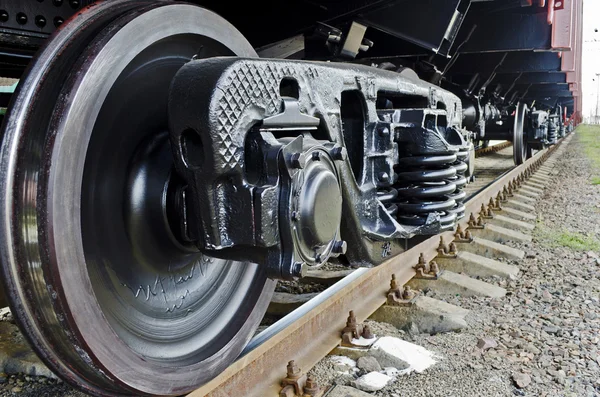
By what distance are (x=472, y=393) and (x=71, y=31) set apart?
6.28 ft

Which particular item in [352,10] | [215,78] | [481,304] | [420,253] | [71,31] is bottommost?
[481,304]

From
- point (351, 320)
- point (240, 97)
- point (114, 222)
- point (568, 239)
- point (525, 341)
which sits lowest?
point (568, 239)

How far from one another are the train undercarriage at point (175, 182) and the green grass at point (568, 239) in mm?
3030

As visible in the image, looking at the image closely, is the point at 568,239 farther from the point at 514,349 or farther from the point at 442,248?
the point at 514,349

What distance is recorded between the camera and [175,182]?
1778mm

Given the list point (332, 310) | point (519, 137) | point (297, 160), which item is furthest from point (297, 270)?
point (519, 137)

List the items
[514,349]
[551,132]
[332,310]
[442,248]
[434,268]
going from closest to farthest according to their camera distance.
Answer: [332,310] < [514,349] < [434,268] < [442,248] < [551,132]

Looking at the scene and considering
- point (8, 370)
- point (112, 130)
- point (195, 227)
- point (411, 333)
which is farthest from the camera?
point (411, 333)

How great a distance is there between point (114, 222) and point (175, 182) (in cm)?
23

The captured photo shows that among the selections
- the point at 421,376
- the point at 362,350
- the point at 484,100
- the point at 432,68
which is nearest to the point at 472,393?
the point at 421,376

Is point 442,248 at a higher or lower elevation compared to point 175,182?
lower

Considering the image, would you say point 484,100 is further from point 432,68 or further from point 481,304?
point 481,304

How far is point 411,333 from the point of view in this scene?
2.96 metres

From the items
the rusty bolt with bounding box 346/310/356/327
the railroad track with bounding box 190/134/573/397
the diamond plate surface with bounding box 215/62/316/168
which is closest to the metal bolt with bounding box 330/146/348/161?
the diamond plate surface with bounding box 215/62/316/168
